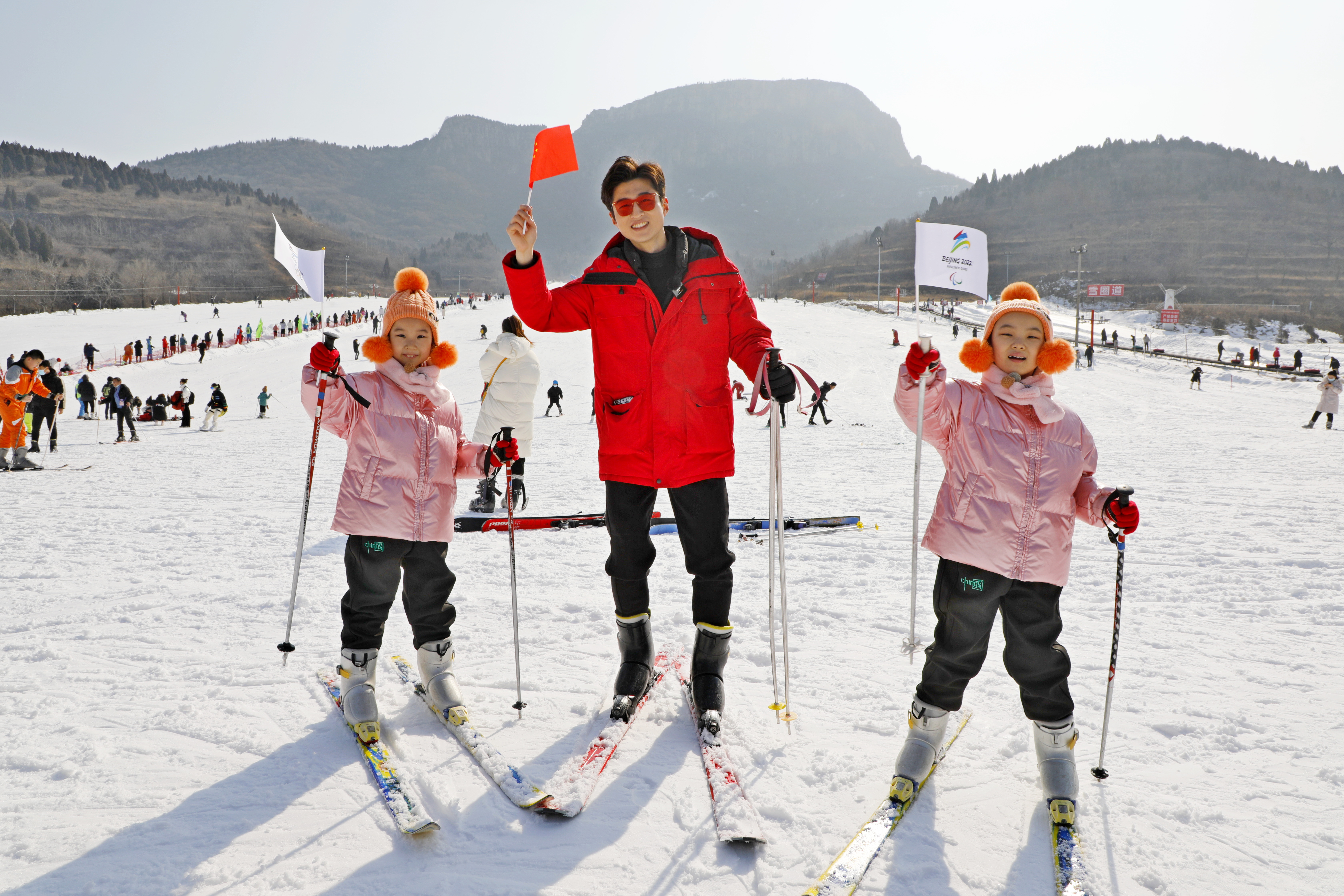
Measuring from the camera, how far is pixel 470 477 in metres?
2.72

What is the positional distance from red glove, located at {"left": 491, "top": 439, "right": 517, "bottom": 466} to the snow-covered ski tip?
1147mm

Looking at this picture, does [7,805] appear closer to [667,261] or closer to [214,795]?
[214,795]

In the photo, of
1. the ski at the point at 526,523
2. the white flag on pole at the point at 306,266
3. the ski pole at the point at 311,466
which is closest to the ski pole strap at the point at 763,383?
the ski pole at the point at 311,466

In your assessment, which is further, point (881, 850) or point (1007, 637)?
point (1007, 637)

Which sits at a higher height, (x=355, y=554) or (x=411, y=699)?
(x=355, y=554)

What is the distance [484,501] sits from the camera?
19.6 feet

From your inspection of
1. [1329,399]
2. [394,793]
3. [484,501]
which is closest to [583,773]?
[394,793]

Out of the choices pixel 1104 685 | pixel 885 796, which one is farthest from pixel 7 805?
pixel 1104 685

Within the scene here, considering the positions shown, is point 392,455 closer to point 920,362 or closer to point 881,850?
point 920,362

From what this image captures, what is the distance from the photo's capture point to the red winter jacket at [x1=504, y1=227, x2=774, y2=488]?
2561 mm

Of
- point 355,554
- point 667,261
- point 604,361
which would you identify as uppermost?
point 667,261

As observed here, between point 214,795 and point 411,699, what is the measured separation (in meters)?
0.73

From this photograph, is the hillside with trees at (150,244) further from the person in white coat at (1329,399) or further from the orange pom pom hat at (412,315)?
the person in white coat at (1329,399)

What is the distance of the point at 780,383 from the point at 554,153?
1422 millimetres
